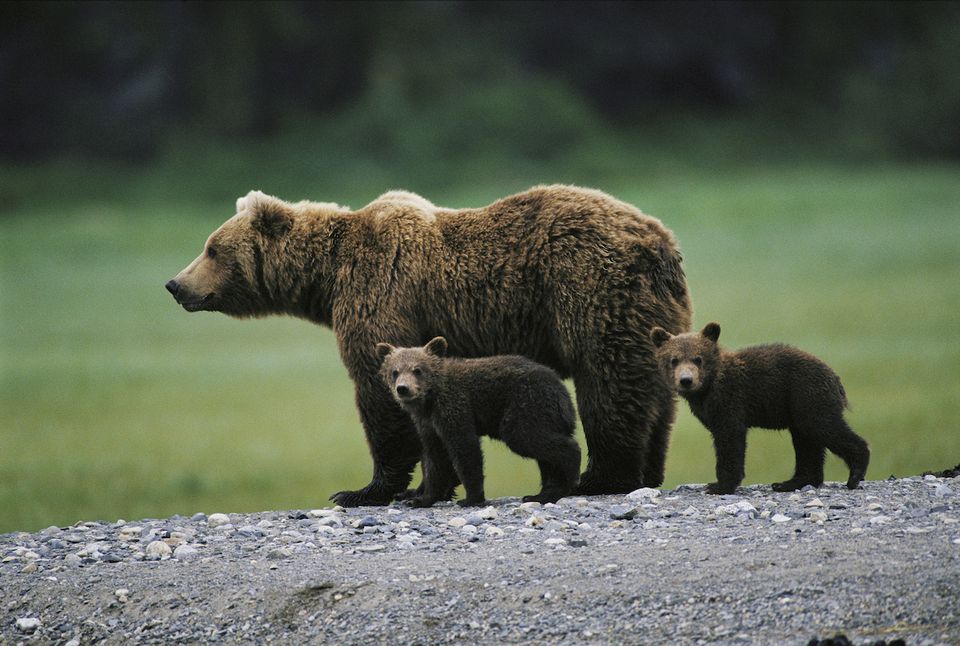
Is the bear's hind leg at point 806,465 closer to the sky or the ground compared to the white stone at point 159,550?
closer to the sky

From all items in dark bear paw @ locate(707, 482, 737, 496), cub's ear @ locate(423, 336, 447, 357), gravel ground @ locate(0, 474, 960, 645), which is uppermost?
cub's ear @ locate(423, 336, 447, 357)

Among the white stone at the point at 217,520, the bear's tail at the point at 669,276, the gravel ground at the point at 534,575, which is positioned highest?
the bear's tail at the point at 669,276

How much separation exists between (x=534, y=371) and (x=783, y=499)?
174cm

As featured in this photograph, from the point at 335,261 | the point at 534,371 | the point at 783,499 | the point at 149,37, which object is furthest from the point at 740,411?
the point at 149,37

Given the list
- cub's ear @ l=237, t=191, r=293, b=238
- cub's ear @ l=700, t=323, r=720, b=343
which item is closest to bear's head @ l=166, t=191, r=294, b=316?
cub's ear @ l=237, t=191, r=293, b=238

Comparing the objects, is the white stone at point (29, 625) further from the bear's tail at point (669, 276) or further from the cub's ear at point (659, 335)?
the bear's tail at point (669, 276)

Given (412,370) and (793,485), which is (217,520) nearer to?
(412,370)

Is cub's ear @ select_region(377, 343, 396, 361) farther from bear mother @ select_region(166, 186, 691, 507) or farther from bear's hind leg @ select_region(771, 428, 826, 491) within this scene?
bear's hind leg @ select_region(771, 428, 826, 491)

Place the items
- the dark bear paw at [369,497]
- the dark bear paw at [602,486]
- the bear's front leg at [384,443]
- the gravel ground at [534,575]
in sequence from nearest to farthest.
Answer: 1. the gravel ground at [534,575]
2. the dark bear paw at [602,486]
3. the bear's front leg at [384,443]
4. the dark bear paw at [369,497]

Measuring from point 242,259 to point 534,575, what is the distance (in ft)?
13.4

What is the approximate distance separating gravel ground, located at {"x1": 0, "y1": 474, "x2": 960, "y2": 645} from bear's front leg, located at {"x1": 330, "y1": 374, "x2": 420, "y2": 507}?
63 centimetres

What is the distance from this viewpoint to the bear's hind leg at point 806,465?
27.7ft

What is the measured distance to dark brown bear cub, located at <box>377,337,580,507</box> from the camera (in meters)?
8.28

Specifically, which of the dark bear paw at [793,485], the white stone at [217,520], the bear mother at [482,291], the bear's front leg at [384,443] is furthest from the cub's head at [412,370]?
the dark bear paw at [793,485]
